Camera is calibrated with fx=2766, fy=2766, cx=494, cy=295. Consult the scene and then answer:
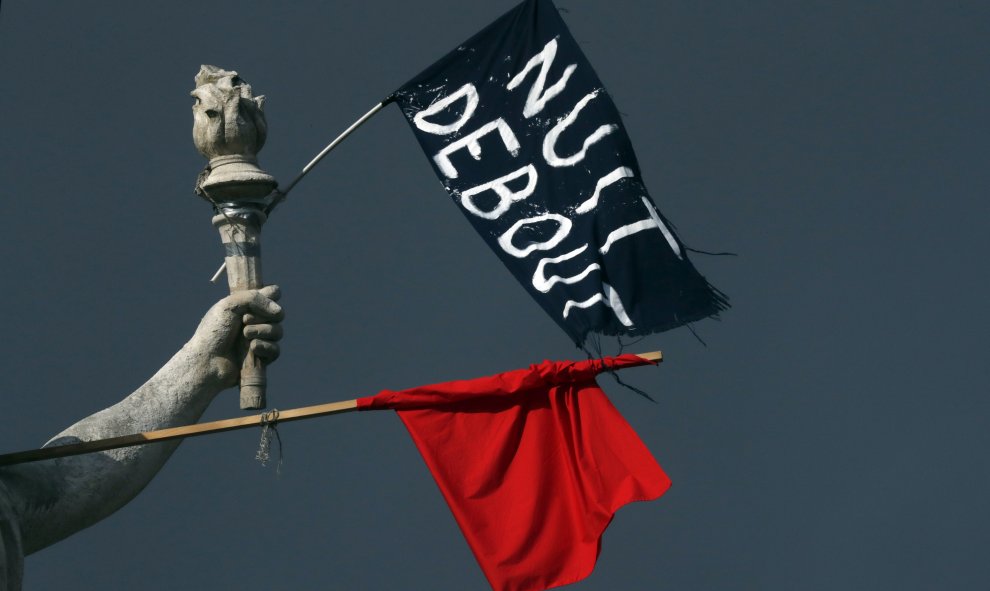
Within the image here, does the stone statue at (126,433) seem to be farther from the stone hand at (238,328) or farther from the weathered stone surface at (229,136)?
the weathered stone surface at (229,136)

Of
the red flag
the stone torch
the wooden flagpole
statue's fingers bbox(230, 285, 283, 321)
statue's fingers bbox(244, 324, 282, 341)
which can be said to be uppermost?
the stone torch

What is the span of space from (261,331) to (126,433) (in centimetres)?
163

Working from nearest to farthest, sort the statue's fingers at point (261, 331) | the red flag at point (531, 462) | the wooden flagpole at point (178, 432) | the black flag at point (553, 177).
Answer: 1. the wooden flagpole at point (178, 432)
2. the red flag at point (531, 462)
3. the statue's fingers at point (261, 331)
4. the black flag at point (553, 177)

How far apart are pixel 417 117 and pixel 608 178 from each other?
86.3 inches

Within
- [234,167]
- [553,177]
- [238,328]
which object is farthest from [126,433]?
[553,177]

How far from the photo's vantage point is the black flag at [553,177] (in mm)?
26250

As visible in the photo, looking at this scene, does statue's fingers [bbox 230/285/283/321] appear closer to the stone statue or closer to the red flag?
the stone statue

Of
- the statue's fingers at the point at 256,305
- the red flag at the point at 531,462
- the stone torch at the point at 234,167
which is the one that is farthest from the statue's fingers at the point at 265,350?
the red flag at the point at 531,462

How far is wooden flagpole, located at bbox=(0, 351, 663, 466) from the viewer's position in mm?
24359

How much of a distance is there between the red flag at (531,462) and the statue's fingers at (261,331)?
1.23 metres

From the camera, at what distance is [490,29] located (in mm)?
27984

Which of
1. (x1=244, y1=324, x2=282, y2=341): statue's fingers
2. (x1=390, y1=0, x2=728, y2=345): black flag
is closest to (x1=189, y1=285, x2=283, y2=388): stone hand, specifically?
(x1=244, y1=324, x2=282, y2=341): statue's fingers

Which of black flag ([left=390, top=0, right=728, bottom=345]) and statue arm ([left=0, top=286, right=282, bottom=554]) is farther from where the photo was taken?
black flag ([left=390, top=0, right=728, bottom=345])

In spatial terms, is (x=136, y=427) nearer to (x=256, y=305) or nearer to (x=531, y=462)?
(x=256, y=305)
